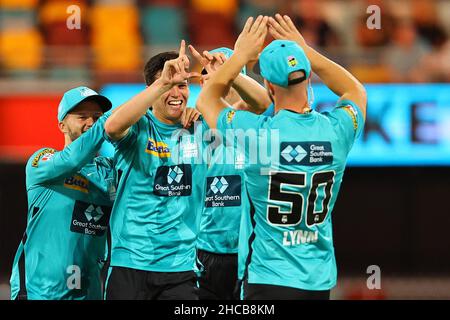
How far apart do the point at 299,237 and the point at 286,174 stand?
0.37m

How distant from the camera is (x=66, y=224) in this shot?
5922 millimetres

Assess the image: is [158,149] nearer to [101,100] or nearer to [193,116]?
[193,116]

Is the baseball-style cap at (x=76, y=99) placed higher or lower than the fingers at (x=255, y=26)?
lower

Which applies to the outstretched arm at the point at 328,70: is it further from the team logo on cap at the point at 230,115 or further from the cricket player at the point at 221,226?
the cricket player at the point at 221,226

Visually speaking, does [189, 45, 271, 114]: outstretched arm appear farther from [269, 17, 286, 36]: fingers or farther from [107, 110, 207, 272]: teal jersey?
[107, 110, 207, 272]: teal jersey

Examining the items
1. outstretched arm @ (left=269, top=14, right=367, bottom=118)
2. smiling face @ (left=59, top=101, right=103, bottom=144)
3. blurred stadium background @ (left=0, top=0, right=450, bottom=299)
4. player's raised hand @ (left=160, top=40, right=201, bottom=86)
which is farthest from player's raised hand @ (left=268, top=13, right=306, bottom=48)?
blurred stadium background @ (left=0, top=0, right=450, bottom=299)

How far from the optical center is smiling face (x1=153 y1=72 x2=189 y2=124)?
581cm

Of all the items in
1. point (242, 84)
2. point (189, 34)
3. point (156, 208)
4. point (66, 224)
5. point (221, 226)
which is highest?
point (189, 34)

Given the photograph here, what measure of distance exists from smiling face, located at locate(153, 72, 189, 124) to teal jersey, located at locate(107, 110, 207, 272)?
0.08 m

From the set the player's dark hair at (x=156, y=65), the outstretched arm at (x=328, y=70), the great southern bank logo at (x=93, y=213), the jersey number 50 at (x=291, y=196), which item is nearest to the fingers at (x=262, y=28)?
the outstretched arm at (x=328, y=70)

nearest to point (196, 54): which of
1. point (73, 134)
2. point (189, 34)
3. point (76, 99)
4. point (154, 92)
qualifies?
point (154, 92)

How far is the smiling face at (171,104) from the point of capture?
19.1ft

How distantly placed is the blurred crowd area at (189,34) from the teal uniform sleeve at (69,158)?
5.14 meters
